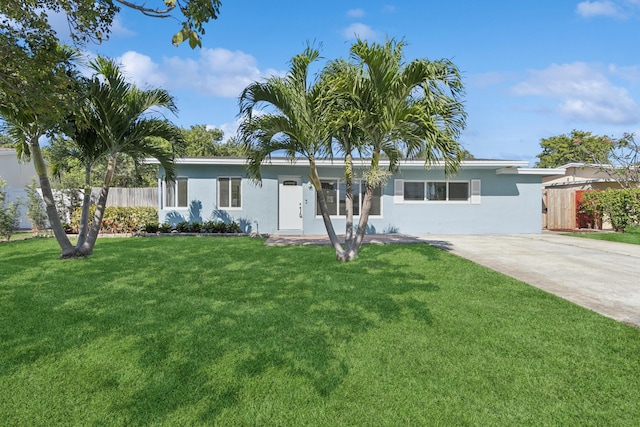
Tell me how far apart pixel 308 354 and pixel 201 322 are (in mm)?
1418

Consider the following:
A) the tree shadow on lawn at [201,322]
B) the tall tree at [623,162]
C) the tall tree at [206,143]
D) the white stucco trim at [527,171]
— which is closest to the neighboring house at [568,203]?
the tall tree at [623,162]

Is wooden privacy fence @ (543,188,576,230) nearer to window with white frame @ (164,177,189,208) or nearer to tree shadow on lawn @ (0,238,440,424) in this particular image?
tree shadow on lawn @ (0,238,440,424)

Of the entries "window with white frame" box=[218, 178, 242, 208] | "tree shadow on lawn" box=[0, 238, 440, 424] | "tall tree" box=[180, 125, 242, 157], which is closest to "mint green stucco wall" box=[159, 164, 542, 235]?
"window with white frame" box=[218, 178, 242, 208]

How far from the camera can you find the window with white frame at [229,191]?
13.2 m

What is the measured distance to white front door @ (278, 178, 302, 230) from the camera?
13.4m

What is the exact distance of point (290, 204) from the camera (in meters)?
13.5

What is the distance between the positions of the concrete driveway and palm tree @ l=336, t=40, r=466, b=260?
253 cm

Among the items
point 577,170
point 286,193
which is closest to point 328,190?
point 286,193

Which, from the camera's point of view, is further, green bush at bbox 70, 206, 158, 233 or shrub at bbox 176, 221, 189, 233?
green bush at bbox 70, 206, 158, 233

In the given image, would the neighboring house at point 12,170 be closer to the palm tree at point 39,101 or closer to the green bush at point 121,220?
the green bush at point 121,220

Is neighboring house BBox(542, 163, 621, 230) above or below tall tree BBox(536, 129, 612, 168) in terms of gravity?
below

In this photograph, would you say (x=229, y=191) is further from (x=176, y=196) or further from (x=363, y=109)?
(x=363, y=109)

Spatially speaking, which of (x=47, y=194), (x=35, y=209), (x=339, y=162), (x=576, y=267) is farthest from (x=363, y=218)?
(x=35, y=209)

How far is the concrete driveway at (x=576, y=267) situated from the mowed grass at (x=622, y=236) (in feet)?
3.78
